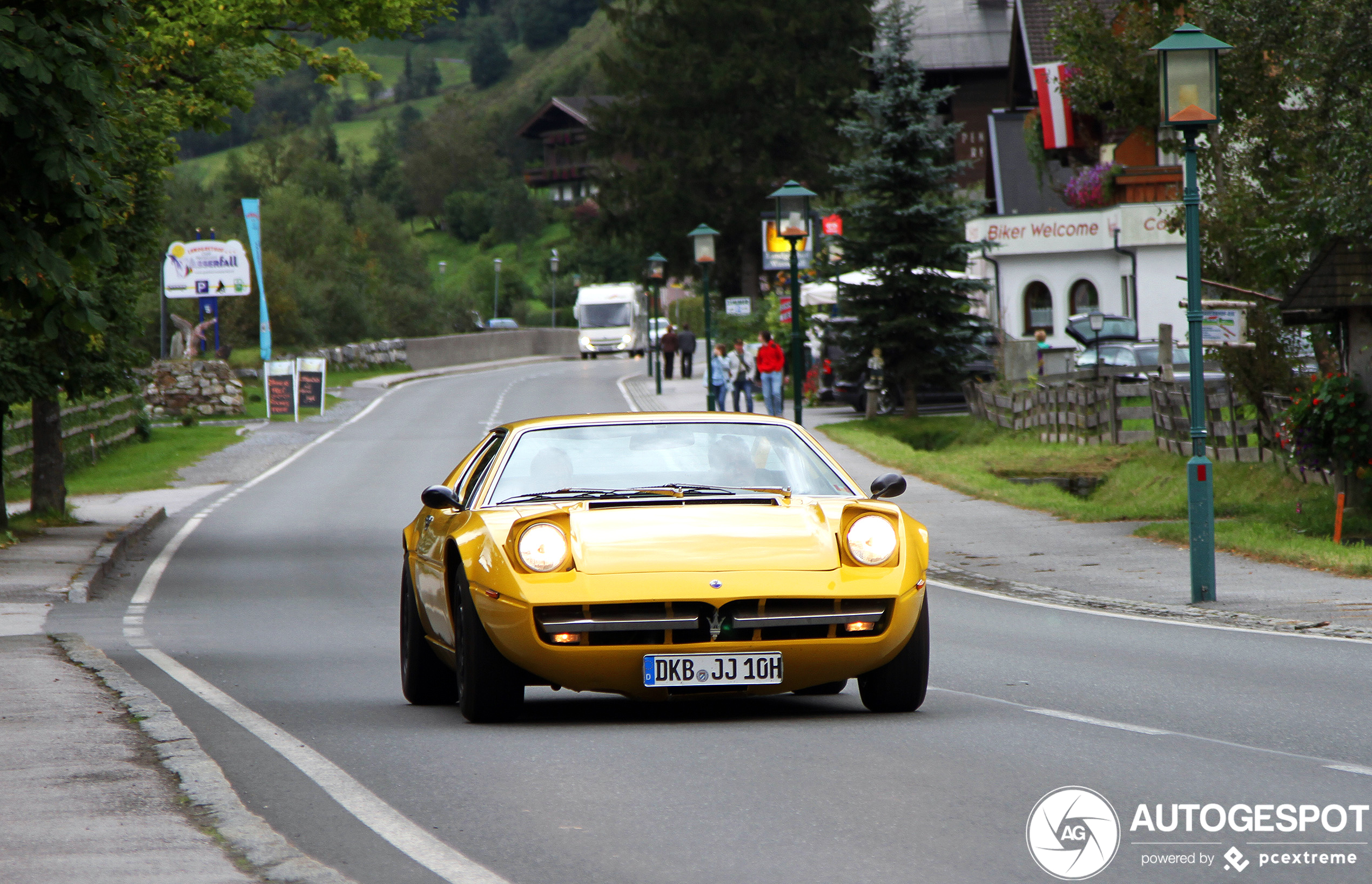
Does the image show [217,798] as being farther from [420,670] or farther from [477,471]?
[477,471]

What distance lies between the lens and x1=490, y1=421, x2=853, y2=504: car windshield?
8.16 meters

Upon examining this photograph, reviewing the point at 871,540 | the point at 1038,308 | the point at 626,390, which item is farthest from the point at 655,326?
the point at 871,540

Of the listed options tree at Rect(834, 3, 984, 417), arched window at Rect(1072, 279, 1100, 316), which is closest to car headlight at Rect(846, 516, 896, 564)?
tree at Rect(834, 3, 984, 417)

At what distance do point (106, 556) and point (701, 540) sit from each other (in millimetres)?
14584

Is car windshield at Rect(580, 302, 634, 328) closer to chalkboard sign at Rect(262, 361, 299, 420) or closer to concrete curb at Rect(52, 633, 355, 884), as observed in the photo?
chalkboard sign at Rect(262, 361, 299, 420)

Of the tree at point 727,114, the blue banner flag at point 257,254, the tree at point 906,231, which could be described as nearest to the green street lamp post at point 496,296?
the tree at point 727,114

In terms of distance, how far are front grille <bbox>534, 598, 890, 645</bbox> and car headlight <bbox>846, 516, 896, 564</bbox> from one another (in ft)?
0.66

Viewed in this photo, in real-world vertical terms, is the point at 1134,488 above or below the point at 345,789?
below

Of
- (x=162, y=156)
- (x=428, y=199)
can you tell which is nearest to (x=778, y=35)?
(x=162, y=156)

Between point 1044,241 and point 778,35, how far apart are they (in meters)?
27.1

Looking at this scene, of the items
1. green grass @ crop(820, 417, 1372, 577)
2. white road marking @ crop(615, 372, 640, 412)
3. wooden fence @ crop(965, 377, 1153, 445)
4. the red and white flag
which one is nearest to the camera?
green grass @ crop(820, 417, 1372, 577)

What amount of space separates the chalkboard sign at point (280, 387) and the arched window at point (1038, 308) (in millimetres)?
21722

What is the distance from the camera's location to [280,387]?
157ft

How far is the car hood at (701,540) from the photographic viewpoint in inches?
286
